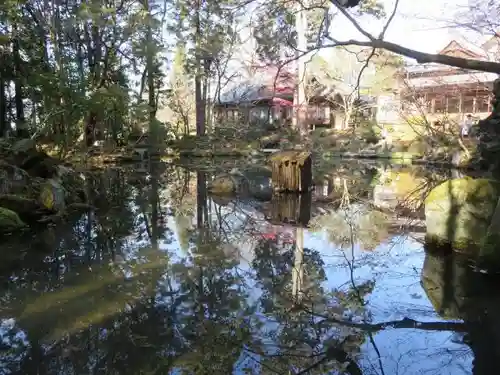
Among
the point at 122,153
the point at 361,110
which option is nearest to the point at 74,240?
the point at 122,153

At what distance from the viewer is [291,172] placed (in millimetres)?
10383

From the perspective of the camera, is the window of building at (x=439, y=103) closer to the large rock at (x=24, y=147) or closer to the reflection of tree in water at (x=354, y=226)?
the reflection of tree in water at (x=354, y=226)

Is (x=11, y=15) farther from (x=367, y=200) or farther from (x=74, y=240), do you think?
(x=367, y=200)

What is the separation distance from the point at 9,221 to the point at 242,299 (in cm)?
447

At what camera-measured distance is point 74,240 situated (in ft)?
21.1

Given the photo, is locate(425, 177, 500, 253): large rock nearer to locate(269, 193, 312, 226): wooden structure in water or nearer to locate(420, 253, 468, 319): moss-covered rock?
locate(420, 253, 468, 319): moss-covered rock

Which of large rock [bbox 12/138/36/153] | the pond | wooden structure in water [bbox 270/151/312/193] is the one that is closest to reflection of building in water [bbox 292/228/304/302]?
the pond

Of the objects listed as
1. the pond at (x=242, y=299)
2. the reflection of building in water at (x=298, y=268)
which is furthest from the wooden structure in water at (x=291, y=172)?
the reflection of building in water at (x=298, y=268)

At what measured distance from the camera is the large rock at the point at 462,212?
17.6ft

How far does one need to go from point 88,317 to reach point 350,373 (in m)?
2.14

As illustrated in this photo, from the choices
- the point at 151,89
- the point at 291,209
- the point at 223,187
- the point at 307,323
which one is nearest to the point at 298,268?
the point at 307,323

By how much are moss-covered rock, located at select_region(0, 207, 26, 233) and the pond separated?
466 mm

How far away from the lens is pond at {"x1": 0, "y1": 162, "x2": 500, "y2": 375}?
3100 millimetres

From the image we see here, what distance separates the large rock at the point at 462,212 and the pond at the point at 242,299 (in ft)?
1.00
